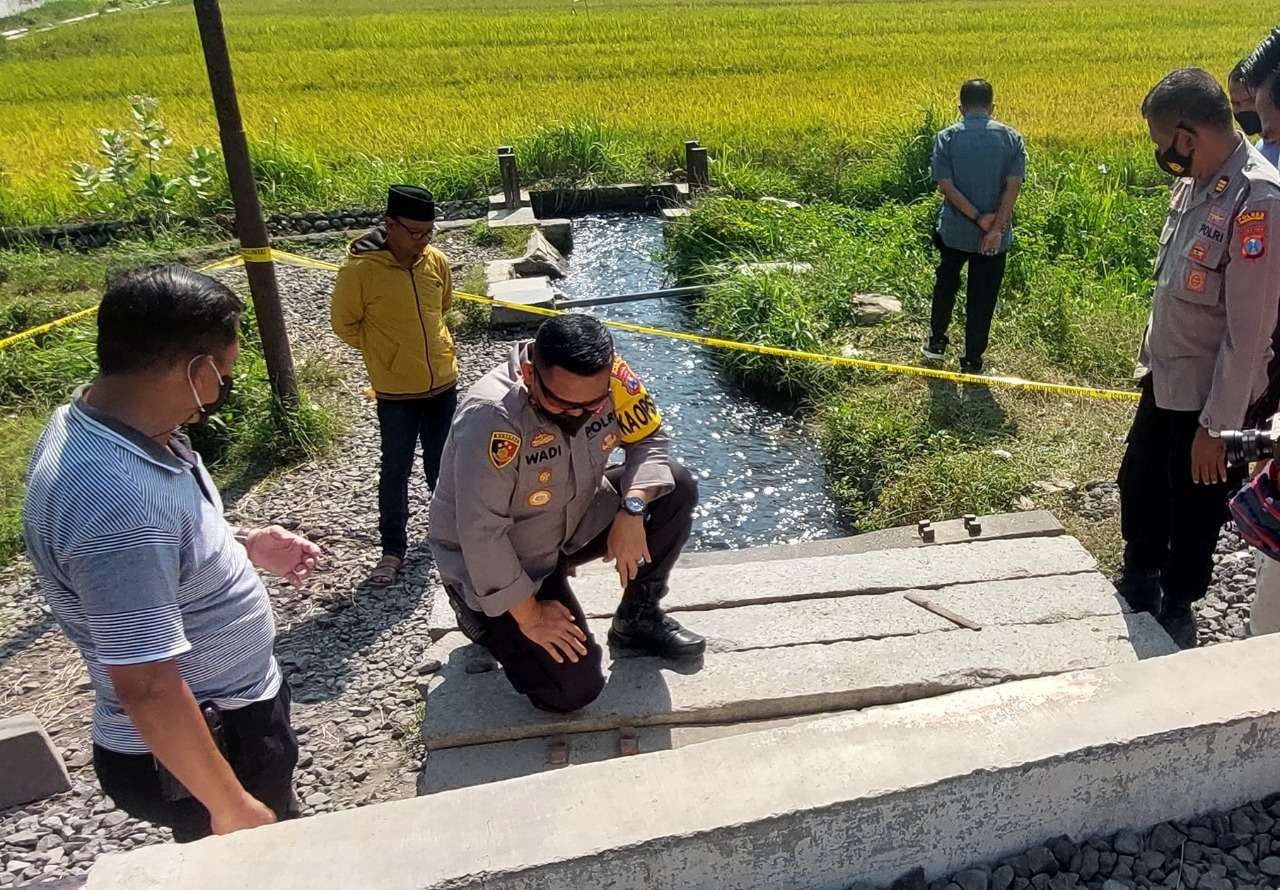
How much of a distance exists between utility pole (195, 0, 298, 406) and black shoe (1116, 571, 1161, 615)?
398 cm

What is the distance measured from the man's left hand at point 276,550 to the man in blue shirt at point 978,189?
4.48 m

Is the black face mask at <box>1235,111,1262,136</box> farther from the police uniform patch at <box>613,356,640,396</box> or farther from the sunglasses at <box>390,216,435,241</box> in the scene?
the sunglasses at <box>390,216,435,241</box>

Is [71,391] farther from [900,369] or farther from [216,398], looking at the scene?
[900,369]

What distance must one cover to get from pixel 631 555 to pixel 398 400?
64.1 inches

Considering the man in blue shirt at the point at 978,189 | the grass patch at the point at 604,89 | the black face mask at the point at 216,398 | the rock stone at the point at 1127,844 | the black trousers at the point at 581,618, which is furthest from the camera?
the grass patch at the point at 604,89

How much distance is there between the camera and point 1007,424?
515 cm

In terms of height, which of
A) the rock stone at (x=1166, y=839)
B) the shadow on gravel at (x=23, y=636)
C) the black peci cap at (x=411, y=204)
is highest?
the black peci cap at (x=411, y=204)

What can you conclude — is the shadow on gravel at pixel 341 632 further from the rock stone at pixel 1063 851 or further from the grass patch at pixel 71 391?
the rock stone at pixel 1063 851

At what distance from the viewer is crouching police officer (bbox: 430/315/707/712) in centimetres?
238

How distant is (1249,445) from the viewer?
2.49 metres

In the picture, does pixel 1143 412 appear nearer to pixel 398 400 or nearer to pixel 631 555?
pixel 631 555

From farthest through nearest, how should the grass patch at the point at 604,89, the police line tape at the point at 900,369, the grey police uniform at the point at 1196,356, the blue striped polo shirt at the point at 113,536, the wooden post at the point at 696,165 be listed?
the grass patch at the point at 604,89
the wooden post at the point at 696,165
the police line tape at the point at 900,369
the grey police uniform at the point at 1196,356
the blue striped polo shirt at the point at 113,536

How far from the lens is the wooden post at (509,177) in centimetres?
944

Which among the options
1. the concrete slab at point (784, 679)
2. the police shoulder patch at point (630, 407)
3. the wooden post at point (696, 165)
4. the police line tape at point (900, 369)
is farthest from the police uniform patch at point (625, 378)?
the wooden post at point (696, 165)
